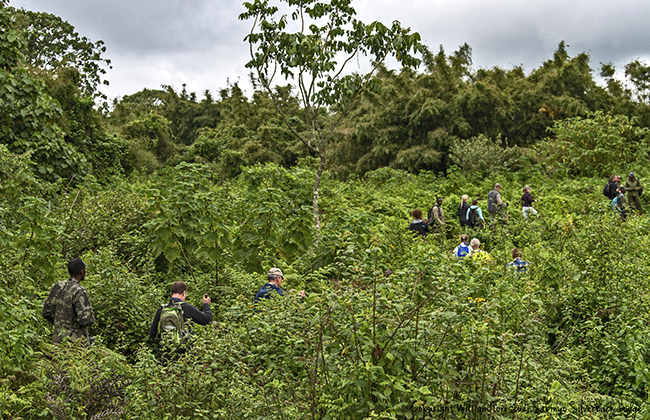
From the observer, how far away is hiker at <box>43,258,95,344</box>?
4.82m

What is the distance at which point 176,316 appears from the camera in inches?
191

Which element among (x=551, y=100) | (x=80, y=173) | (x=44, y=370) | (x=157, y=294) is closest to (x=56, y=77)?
(x=80, y=173)

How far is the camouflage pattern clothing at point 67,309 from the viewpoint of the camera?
190 inches

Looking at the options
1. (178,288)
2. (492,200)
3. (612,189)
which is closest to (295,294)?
(178,288)

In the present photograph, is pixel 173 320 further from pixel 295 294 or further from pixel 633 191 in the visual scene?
pixel 633 191

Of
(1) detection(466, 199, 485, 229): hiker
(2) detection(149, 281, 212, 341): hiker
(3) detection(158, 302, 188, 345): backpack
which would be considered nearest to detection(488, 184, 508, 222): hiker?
Answer: (1) detection(466, 199, 485, 229): hiker

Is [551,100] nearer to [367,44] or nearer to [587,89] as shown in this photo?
[587,89]

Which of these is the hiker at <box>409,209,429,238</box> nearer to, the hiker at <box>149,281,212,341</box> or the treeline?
the hiker at <box>149,281,212,341</box>

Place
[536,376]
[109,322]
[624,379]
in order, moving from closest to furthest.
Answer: [536,376]
[624,379]
[109,322]

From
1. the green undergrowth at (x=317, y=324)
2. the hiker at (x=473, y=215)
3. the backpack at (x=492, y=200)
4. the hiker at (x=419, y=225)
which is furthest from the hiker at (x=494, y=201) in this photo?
the green undergrowth at (x=317, y=324)

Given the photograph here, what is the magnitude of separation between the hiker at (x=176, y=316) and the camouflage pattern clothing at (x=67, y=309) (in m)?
0.65

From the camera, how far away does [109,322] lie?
583cm

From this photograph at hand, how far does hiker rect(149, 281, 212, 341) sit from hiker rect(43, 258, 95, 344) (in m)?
0.64

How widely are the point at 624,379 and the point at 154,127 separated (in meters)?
28.4
